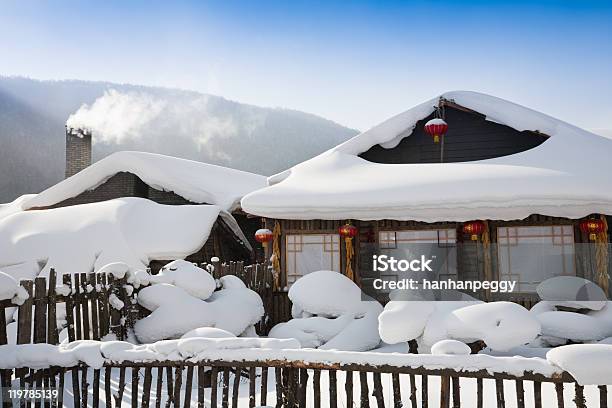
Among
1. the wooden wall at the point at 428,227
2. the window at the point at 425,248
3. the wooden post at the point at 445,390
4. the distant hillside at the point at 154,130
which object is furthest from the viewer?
the distant hillside at the point at 154,130

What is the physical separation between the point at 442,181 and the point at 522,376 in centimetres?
703

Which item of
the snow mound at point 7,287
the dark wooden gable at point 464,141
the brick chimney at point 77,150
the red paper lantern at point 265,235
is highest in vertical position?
the brick chimney at point 77,150

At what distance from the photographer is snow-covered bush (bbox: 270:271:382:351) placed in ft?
30.9

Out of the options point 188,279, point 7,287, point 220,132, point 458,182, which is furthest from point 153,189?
point 220,132

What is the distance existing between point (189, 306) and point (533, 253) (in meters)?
7.09

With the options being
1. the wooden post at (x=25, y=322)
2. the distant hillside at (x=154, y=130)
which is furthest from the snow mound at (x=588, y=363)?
the distant hillside at (x=154, y=130)

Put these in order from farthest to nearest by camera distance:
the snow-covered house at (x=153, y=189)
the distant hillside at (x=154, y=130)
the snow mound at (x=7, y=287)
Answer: the distant hillside at (x=154, y=130), the snow-covered house at (x=153, y=189), the snow mound at (x=7, y=287)

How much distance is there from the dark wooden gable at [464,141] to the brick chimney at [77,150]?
511 inches

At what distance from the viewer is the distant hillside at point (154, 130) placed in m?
48.8

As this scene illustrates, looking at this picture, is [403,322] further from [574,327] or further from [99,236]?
[99,236]

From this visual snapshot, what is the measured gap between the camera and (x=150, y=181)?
1748cm

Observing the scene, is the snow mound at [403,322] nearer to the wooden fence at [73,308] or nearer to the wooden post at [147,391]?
the wooden fence at [73,308]

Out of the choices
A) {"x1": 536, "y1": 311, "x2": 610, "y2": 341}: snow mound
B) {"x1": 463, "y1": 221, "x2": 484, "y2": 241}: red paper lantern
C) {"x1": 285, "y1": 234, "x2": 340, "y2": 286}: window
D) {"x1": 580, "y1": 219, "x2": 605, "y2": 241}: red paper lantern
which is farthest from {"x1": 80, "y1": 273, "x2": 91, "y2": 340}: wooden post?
{"x1": 580, "y1": 219, "x2": 605, "y2": 241}: red paper lantern

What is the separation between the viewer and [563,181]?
32.3ft
